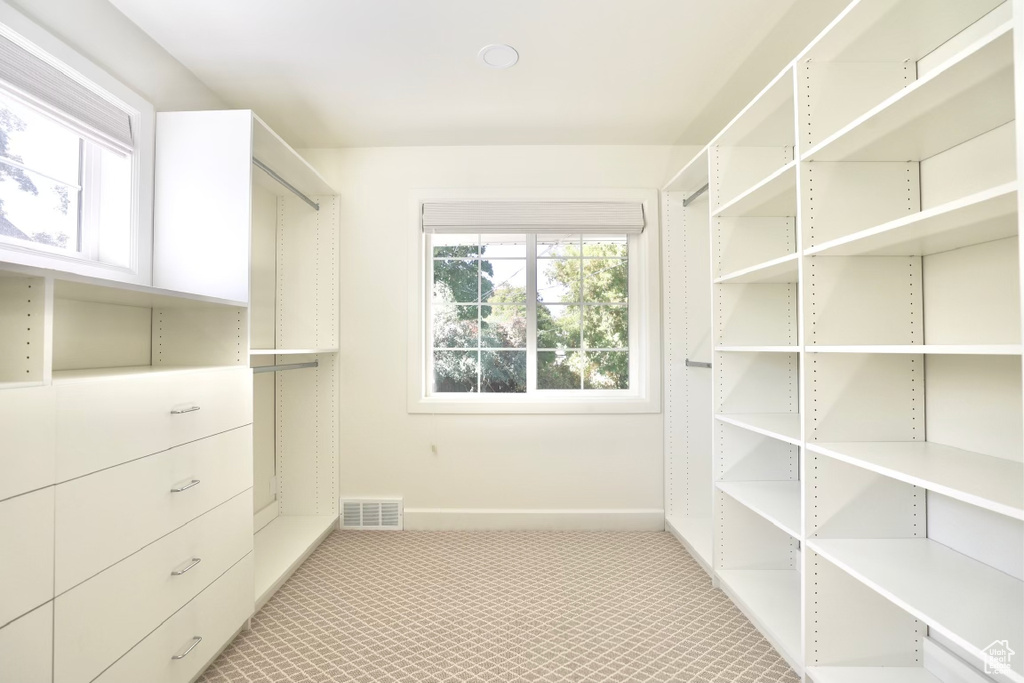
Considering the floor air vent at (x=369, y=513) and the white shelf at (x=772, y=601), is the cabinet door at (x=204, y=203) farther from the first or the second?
the white shelf at (x=772, y=601)

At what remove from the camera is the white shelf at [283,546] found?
7.18 ft

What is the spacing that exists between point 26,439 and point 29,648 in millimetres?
452

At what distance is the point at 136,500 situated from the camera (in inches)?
52.9

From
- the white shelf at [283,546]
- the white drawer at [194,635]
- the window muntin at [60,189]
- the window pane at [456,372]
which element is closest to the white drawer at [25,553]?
the white drawer at [194,635]

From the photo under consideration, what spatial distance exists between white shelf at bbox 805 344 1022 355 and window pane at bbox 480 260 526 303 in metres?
1.92

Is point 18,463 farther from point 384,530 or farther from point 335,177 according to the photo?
point 335,177

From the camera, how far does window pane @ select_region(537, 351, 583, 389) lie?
319 cm

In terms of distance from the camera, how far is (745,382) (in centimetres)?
226

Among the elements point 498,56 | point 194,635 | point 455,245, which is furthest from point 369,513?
point 498,56

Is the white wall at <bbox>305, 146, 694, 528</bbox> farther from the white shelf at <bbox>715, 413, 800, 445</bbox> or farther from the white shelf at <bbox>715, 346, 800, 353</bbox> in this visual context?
the white shelf at <bbox>715, 346, 800, 353</bbox>

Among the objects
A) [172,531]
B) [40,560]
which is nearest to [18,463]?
[40,560]

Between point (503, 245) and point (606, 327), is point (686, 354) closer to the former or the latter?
point (606, 327)

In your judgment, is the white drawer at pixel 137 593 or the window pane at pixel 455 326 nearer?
the white drawer at pixel 137 593

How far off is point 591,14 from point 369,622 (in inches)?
103
